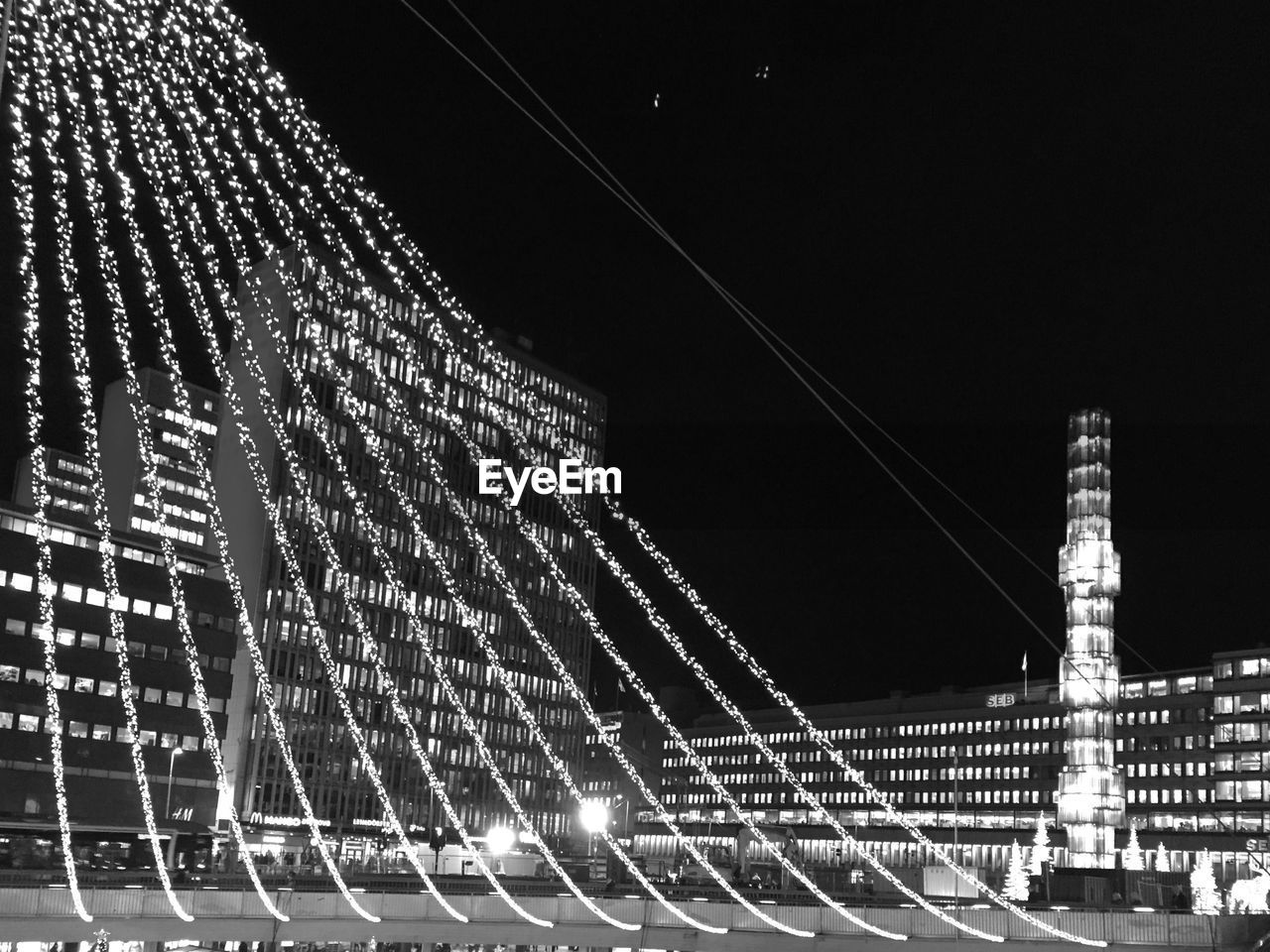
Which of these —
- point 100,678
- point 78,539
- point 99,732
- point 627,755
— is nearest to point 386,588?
point 78,539

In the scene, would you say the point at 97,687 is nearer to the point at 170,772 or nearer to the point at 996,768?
the point at 170,772

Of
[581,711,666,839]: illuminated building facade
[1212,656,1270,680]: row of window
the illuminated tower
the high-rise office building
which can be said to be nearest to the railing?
the illuminated tower

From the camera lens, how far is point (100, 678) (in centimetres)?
7925

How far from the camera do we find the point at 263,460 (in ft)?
350

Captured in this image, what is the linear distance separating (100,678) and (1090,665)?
5769 cm

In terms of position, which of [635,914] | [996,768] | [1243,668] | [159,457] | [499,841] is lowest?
[499,841]

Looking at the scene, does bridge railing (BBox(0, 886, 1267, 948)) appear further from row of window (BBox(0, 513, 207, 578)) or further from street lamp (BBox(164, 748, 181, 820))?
row of window (BBox(0, 513, 207, 578))

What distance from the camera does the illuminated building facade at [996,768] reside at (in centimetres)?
10956

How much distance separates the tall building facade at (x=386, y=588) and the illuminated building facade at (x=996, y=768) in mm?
25104

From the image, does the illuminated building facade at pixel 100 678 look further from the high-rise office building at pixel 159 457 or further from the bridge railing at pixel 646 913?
the bridge railing at pixel 646 913

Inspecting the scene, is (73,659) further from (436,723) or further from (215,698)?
(436,723)

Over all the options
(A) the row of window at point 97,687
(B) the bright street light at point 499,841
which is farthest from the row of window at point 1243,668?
(A) the row of window at point 97,687

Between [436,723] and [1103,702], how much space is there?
198 ft

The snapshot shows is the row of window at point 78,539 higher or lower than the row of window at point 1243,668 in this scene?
higher
